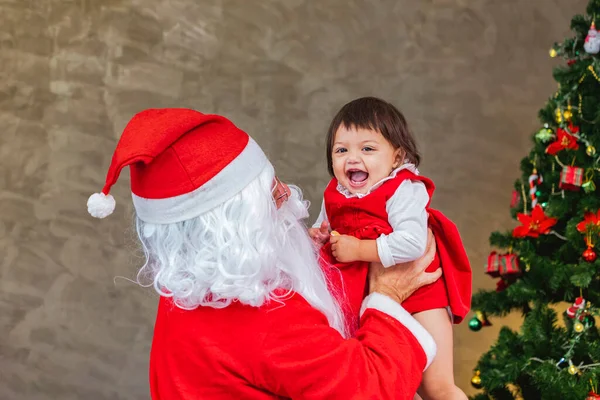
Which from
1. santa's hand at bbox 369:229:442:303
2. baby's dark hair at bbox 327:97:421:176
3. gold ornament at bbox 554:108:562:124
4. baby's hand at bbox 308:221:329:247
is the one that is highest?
gold ornament at bbox 554:108:562:124

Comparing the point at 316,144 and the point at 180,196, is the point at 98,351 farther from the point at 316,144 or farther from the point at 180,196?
the point at 180,196

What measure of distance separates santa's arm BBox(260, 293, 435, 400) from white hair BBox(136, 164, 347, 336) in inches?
2.3

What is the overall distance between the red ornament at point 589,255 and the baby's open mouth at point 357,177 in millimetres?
1333

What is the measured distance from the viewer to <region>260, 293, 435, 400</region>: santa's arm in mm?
1442

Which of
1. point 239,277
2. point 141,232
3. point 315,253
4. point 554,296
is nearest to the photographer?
point 239,277

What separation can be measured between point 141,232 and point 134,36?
2.63 metres

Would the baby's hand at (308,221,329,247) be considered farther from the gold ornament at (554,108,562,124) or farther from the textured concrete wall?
the textured concrete wall

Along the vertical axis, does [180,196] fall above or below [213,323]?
above

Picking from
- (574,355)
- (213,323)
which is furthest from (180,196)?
(574,355)

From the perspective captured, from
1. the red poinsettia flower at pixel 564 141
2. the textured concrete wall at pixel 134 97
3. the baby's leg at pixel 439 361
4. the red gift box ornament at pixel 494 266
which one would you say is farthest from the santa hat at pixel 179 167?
the textured concrete wall at pixel 134 97

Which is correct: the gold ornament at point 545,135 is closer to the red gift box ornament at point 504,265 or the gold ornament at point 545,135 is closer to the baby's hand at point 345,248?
the red gift box ornament at point 504,265

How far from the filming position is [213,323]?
4.97 feet

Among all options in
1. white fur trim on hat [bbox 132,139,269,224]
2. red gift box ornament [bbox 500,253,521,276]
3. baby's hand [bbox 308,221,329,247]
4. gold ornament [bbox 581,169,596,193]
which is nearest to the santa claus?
white fur trim on hat [bbox 132,139,269,224]

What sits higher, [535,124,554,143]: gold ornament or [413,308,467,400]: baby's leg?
[535,124,554,143]: gold ornament
